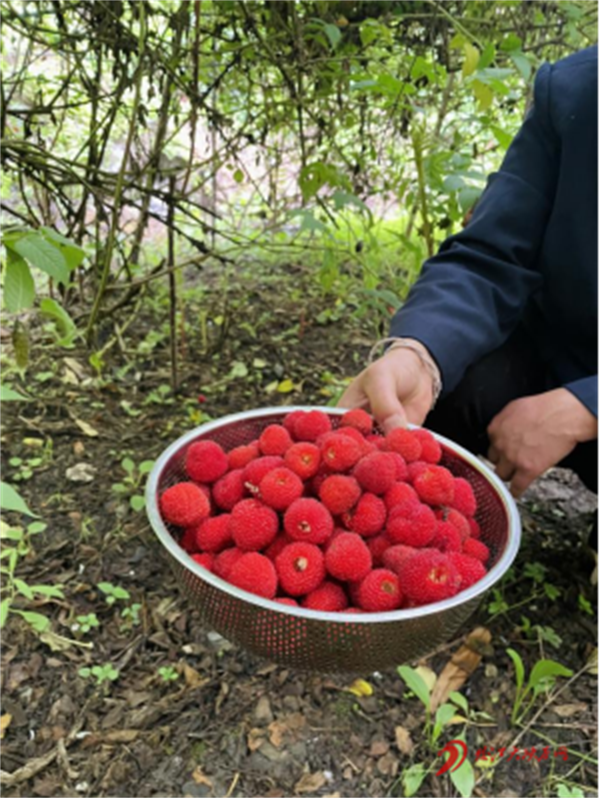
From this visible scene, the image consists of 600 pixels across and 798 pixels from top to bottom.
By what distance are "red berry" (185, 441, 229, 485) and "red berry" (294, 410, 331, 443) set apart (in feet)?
0.37

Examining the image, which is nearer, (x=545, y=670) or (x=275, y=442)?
(x=275, y=442)

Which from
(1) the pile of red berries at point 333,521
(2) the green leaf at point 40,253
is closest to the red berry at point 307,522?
(1) the pile of red berries at point 333,521

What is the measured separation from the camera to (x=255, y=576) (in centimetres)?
71

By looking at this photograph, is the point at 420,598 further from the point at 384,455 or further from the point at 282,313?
the point at 282,313

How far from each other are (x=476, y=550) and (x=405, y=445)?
0.50ft

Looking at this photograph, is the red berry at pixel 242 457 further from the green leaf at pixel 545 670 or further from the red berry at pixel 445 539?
the green leaf at pixel 545 670

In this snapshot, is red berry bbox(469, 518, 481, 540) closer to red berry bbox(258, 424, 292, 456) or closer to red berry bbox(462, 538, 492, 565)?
red berry bbox(462, 538, 492, 565)

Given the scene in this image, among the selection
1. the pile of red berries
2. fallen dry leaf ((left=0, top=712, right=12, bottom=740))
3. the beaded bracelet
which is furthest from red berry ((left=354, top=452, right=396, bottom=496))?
fallen dry leaf ((left=0, top=712, right=12, bottom=740))

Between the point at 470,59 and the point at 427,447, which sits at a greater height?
the point at 470,59

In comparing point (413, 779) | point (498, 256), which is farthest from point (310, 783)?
point (498, 256)

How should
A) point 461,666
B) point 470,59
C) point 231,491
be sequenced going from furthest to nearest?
1. point 461,666
2. point 470,59
3. point 231,491

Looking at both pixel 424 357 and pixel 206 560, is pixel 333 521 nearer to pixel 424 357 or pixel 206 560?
pixel 206 560

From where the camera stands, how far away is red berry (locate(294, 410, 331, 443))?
89 cm

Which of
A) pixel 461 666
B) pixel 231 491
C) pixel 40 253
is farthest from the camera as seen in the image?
pixel 461 666
